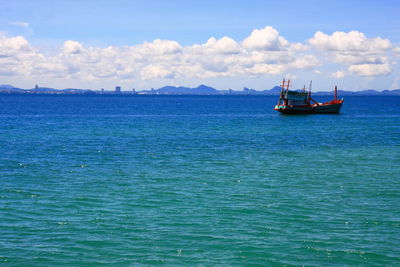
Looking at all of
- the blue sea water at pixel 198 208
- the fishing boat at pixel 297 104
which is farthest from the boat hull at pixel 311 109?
the blue sea water at pixel 198 208

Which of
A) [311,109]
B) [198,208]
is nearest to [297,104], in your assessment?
[311,109]

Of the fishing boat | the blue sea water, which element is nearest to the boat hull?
the fishing boat

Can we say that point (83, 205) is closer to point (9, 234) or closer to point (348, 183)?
point (9, 234)

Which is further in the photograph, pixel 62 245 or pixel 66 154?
pixel 66 154

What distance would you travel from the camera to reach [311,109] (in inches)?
4274

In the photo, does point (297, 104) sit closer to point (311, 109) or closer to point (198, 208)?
point (311, 109)

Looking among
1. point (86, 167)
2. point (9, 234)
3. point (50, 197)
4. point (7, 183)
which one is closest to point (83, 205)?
point (50, 197)

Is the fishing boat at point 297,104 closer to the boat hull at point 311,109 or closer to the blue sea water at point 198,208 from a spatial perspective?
the boat hull at point 311,109

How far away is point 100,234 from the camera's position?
19.1m

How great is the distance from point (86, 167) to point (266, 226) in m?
18.9

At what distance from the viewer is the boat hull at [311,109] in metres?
106

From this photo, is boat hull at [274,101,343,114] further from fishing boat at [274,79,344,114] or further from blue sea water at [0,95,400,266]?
blue sea water at [0,95,400,266]

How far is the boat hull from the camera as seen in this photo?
106 m

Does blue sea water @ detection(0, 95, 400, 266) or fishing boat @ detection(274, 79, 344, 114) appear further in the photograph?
fishing boat @ detection(274, 79, 344, 114)
